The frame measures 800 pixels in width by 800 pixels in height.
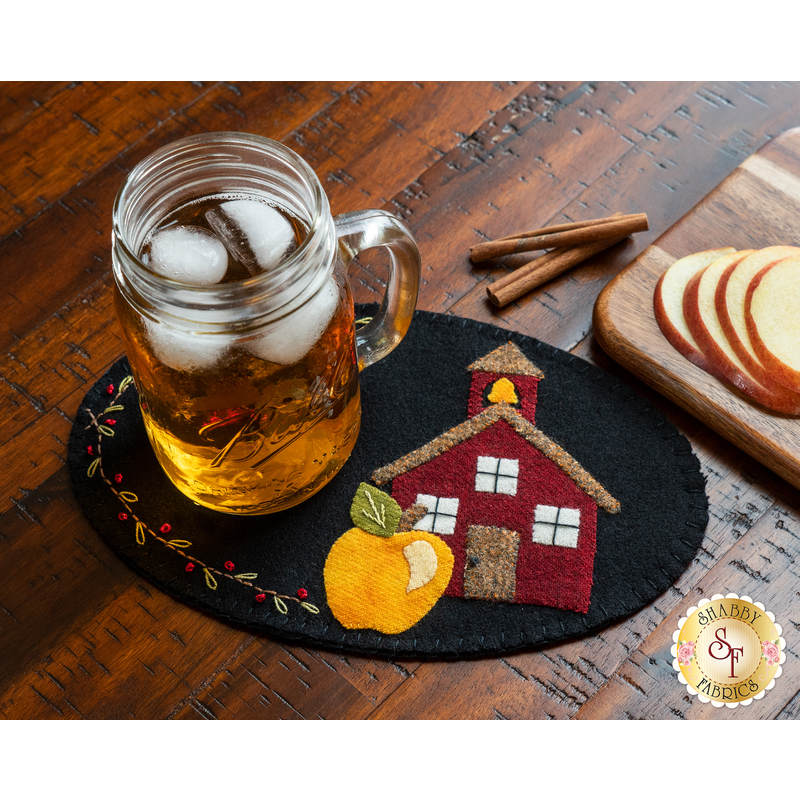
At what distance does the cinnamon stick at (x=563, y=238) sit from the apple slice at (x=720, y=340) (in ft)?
0.31

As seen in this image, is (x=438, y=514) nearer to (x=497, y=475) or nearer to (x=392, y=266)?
(x=497, y=475)

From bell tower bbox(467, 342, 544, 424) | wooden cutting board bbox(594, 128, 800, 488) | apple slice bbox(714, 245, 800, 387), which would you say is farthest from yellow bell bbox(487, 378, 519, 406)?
apple slice bbox(714, 245, 800, 387)

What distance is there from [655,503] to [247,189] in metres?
0.47

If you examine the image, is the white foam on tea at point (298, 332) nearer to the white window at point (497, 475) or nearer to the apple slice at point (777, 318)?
the white window at point (497, 475)

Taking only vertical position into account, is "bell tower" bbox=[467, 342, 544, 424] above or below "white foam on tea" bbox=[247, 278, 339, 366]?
below

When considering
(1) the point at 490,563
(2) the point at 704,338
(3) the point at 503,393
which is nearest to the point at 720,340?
(2) the point at 704,338

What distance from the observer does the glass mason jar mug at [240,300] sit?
1.99 ft

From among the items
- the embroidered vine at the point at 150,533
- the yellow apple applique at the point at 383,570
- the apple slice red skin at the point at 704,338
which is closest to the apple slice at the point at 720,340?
the apple slice red skin at the point at 704,338

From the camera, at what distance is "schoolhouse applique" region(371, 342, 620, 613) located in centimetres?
76

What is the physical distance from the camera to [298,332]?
2.11 ft

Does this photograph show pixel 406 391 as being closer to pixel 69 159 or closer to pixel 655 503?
pixel 655 503

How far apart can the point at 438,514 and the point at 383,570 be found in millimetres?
75

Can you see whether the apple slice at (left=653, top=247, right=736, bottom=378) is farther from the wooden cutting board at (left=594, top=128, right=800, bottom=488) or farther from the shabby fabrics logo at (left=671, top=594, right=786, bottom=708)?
the shabby fabrics logo at (left=671, top=594, right=786, bottom=708)

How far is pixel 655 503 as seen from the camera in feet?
2.62
